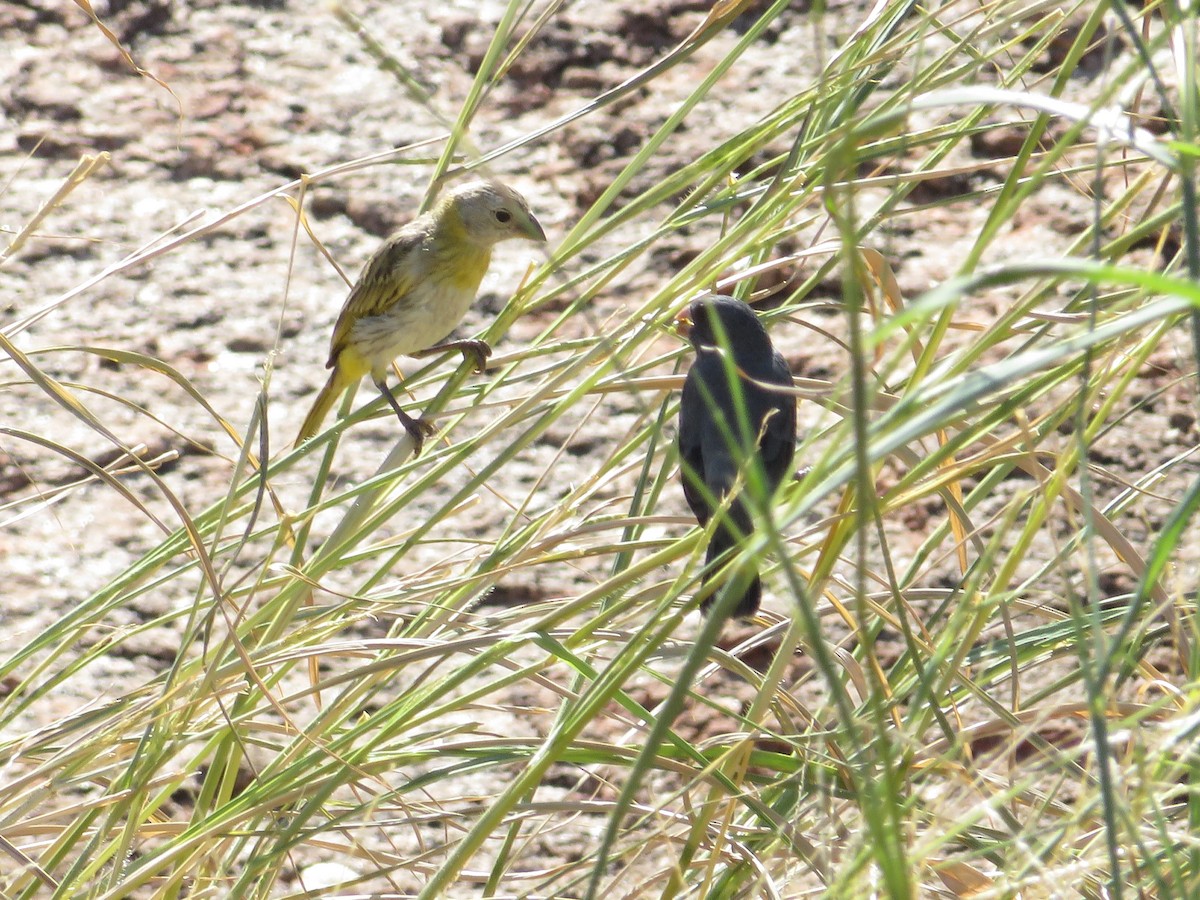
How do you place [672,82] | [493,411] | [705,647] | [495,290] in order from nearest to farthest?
[705,647] < [493,411] < [495,290] < [672,82]

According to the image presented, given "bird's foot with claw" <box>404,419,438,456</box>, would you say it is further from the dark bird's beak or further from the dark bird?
the dark bird's beak

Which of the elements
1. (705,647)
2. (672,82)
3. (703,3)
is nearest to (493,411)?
(672,82)

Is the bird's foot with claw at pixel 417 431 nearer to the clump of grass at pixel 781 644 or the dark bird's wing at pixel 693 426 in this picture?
the clump of grass at pixel 781 644

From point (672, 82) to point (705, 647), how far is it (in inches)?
152

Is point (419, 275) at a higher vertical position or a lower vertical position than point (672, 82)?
lower

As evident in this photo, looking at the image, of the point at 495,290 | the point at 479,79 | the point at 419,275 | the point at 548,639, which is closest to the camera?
the point at 548,639

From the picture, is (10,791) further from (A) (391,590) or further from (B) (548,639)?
(B) (548,639)

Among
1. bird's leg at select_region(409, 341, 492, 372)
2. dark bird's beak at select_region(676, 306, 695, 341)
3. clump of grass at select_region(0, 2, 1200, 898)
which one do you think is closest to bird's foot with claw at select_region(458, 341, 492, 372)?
bird's leg at select_region(409, 341, 492, 372)

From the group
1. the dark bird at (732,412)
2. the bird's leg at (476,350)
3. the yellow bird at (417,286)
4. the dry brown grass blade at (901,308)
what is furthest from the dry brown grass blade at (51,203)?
the yellow bird at (417,286)

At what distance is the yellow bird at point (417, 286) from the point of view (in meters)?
3.34

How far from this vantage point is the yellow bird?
3.34 metres

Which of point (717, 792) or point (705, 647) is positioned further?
point (717, 792)

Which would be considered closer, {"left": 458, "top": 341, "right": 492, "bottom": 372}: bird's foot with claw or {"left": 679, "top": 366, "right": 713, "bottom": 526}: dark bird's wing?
{"left": 458, "top": 341, "right": 492, "bottom": 372}: bird's foot with claw

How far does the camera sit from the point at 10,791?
5.76 feet
